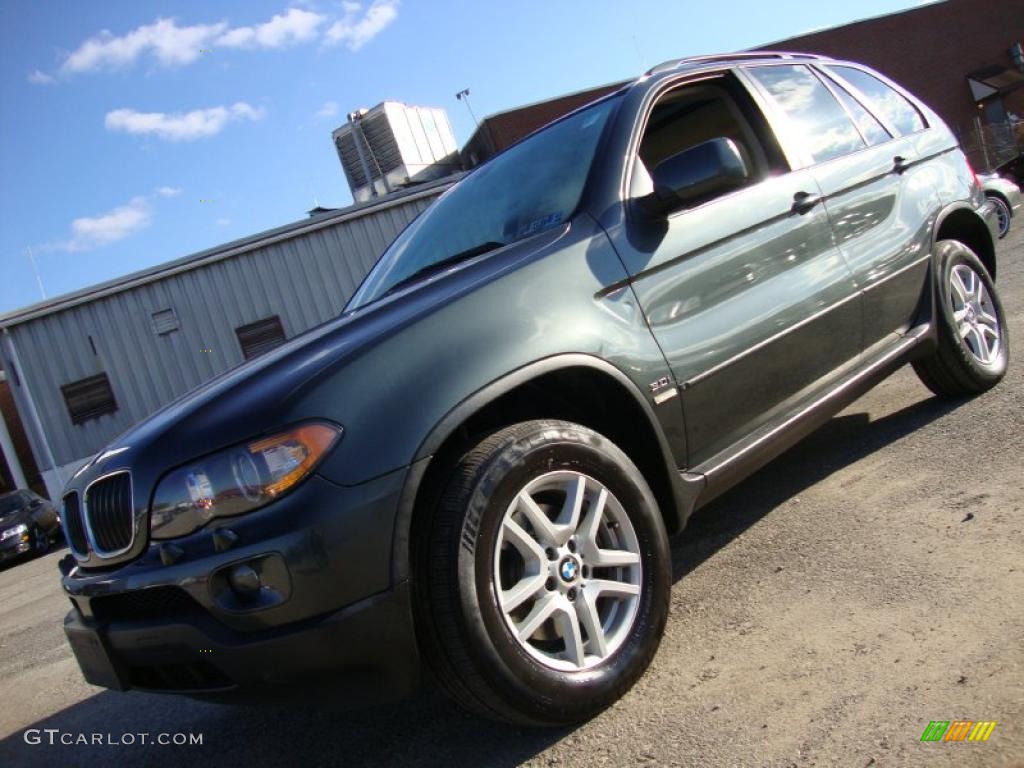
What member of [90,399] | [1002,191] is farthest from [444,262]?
[90,399]

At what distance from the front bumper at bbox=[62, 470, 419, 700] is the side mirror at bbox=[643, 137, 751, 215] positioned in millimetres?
1335

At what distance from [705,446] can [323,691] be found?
1.45 metres

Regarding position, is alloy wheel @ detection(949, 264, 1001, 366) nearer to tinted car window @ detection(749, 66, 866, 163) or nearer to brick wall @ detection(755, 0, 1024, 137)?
tinted car window @ detection(749, 66, 866, 163)

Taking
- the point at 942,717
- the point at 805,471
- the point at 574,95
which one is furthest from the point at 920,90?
the point at 942,717

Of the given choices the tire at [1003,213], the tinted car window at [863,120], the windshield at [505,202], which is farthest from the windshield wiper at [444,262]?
the tire at [1003,213]

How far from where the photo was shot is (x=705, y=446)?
2725mm

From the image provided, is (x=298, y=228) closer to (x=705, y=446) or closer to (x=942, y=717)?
(x=705, y=446)

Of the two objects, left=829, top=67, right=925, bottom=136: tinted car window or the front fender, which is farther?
left=829, top=67, right=925, bottom=136: tinted car window

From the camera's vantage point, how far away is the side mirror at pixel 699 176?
8.83ft

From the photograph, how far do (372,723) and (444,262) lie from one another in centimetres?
166

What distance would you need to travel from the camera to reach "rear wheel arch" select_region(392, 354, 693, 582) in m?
2.03

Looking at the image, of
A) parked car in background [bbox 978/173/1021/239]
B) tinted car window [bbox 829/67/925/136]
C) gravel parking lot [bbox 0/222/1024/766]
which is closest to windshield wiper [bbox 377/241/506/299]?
gravel parking lot [bbox 0/222/1024/766]

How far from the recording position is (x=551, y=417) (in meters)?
2.59

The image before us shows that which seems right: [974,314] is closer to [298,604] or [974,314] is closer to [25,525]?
[298,604]
